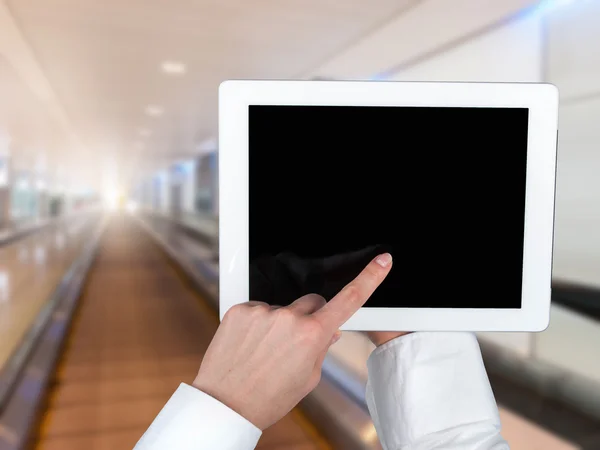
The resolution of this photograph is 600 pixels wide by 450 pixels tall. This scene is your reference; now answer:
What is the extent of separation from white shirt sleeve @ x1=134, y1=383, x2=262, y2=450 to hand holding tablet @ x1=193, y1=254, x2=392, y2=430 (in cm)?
1

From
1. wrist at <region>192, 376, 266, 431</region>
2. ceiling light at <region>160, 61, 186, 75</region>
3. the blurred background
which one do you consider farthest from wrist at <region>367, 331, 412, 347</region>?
ceiling light at <region>160, 61, 186, 75</region>

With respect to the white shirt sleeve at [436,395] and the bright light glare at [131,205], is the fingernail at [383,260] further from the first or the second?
the bright light glare at [131,205]

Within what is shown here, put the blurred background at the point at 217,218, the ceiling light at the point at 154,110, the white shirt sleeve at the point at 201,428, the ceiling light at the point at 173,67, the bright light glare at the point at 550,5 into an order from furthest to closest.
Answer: the ceiling light at the point at 154,110
the ceiling light at the point at 173,67
the bright light glare at the point at 550,5
the blurred background at the point at 217,218
the white shirt sleeve at the point at 201,428

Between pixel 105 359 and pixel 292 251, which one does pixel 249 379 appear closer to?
pixel 292 251

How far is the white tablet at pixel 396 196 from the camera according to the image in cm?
70

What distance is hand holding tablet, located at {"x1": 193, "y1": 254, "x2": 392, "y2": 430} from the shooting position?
0.57m

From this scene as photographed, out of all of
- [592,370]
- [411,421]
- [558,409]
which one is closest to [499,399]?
[558,409]

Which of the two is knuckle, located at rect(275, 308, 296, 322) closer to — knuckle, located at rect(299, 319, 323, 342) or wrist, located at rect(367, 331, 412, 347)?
knuckle, located at rect(299, 319, 323, 342)

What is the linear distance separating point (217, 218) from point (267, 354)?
96.6 inches

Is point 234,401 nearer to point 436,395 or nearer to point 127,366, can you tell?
point 436,395

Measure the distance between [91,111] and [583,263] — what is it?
326 inches

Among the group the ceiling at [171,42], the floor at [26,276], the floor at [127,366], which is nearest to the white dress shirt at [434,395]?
the floor at [127,366]

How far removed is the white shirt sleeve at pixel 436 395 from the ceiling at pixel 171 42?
331cm

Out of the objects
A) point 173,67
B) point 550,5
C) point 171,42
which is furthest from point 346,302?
point 173,67
